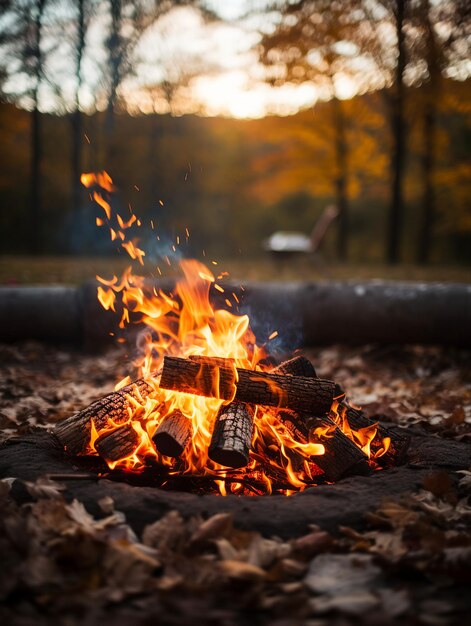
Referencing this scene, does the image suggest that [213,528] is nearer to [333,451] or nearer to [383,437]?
[333,451]

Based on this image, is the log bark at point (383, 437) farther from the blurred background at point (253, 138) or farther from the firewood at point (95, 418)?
the blurred background at point (253, 138)

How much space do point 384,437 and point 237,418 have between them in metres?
1.02

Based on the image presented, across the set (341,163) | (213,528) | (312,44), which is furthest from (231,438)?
(341,163)

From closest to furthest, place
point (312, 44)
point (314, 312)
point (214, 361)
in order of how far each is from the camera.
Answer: point (214, 361), point (314, 312), point (312, 44)

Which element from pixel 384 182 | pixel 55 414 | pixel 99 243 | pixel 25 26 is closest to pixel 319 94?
pixel 384 182

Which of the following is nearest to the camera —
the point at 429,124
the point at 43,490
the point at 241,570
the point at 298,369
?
the point at 241,570

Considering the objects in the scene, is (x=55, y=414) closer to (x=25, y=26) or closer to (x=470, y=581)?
(x=470, y=581)

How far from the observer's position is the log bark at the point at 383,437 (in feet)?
10.4

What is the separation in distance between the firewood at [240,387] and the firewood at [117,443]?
33 centimetres

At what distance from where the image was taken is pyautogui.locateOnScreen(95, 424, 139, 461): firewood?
2.79 metres

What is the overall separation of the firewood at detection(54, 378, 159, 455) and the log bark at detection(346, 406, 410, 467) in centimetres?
132

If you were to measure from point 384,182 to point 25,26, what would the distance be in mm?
15702

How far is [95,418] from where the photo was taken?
3.01m

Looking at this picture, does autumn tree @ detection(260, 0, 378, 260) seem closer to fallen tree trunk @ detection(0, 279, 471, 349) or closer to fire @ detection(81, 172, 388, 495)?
fallen tree trunk @ detection(0, 279, 471, 349)
